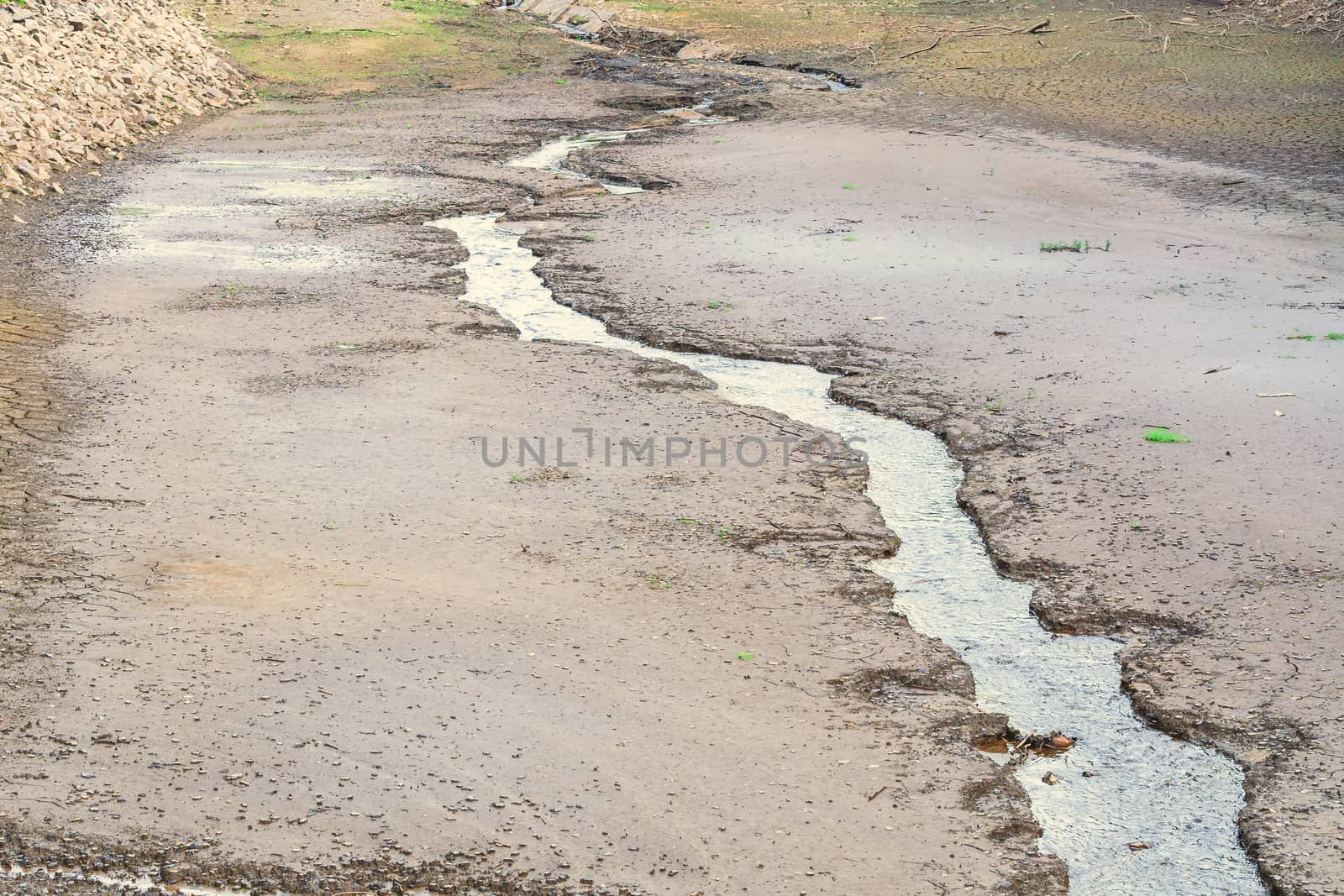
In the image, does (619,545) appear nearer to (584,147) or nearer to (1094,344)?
(1094,344)

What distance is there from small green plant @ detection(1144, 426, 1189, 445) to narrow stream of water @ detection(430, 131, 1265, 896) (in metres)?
0.98

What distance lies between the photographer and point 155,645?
4.74 m

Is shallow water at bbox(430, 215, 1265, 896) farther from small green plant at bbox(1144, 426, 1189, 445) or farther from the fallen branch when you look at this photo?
the fallen branch

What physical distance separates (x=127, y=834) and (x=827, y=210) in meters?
8.71

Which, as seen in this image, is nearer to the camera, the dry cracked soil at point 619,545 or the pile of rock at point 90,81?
the dry cracked soil at point 619,545

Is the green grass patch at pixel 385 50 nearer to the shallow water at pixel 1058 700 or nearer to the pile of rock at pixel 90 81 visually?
the pile of rock at pixel 90 81

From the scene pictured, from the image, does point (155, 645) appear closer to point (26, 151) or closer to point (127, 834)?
point (127, 834)

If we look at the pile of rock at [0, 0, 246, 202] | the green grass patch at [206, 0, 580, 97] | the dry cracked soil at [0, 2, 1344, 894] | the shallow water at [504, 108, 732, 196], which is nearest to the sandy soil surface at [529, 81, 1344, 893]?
the dry cracked soil at [0, 2, 1344, 894]

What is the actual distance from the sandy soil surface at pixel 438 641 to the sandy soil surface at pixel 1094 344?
774 mm

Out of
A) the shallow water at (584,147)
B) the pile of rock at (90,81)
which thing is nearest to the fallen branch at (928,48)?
the shallow water at (584,147)

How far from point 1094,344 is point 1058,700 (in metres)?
3.87

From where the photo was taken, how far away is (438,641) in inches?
191

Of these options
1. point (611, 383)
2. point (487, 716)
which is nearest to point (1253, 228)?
point (611, 383)

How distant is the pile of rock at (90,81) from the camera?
509 inches
